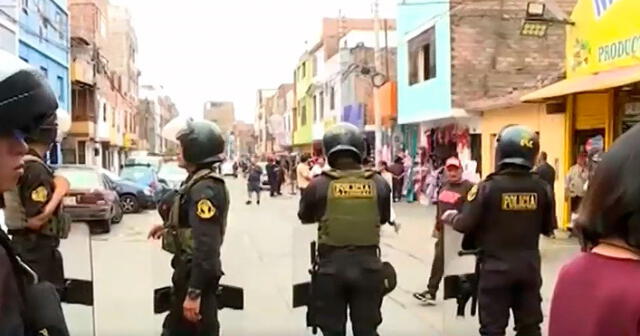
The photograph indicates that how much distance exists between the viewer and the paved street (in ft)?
24.9

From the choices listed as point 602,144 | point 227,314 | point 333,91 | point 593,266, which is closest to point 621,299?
point 593,266

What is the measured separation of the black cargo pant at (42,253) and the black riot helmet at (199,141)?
50.7 inches

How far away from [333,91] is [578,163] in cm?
3008

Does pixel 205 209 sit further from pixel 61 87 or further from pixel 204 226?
pixel 61 87

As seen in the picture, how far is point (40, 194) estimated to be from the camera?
5.54m

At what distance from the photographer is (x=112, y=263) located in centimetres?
1255

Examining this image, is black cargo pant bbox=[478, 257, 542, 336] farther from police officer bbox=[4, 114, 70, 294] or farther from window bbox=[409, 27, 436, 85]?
window bbox=[409, 27, 436, 85]

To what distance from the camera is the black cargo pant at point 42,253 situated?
5516mm

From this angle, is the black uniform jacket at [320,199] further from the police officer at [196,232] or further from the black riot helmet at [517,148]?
the black riot helmet at [517,148]

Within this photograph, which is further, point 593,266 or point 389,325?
point 389,325

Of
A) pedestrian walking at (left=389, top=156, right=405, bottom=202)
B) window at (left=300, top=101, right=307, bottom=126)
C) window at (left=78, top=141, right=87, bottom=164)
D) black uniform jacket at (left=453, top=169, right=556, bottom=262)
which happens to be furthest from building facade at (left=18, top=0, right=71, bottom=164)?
window at (left=300, top=101, right=307, bottom=126)

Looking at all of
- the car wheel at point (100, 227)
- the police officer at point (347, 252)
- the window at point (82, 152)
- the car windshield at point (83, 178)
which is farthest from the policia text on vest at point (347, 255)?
the window at point (82, 152)

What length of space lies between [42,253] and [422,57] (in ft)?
72.4

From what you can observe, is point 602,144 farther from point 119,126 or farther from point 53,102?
point 119,126
